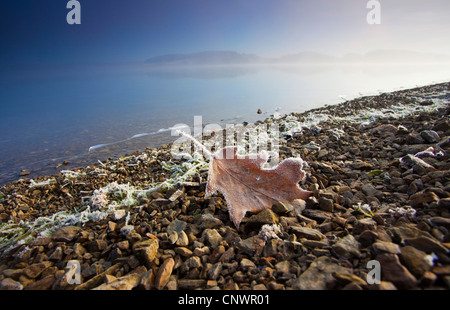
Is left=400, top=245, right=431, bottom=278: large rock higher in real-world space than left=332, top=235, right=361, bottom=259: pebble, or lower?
higher

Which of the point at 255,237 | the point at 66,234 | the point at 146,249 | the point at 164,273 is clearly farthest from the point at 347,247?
the point at 66,234

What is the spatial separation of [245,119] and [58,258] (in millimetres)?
8891

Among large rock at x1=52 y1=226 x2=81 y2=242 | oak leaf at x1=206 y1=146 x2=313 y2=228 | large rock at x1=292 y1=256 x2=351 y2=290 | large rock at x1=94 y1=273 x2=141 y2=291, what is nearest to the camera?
large rock at x1=292 y1=256 x2=351 y2=290

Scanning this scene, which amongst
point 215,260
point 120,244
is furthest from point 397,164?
point 120,244

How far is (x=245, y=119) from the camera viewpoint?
10.1 meters

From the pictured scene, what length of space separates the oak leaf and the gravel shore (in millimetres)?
134

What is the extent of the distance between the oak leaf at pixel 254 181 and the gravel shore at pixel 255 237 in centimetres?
13

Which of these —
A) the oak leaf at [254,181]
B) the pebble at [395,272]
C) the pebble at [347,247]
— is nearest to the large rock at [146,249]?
the oak leaf at [254,181]

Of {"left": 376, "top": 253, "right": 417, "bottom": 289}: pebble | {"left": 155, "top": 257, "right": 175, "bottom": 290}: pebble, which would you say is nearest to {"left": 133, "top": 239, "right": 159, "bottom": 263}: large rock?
{"left": 155, "top": 257, "right": 175, "bottom": 290}: pebble

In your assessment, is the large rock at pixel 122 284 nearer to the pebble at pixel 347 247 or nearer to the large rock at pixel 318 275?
the large rock at pixel 318 275

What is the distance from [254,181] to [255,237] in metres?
0.65

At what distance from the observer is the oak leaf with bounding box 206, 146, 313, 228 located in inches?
89.3

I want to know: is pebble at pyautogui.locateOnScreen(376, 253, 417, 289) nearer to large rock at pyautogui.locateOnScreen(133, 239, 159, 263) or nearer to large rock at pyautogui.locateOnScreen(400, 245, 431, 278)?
large rock at pyautogui.locateOnScreen(400, 245, 431, 278)
